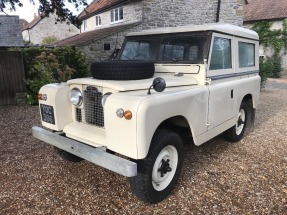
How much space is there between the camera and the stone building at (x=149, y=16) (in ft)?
39.2

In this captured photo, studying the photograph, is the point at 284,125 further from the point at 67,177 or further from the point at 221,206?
the point at 67,177

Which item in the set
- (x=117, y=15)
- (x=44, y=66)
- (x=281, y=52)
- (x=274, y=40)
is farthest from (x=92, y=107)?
(x=281, y=52)

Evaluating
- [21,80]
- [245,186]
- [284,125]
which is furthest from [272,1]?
[245,186]

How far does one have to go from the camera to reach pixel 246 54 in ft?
16.6

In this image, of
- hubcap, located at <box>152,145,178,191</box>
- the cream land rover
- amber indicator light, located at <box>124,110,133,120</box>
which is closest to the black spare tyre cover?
the cream land rover

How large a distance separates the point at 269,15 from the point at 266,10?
3.84ft

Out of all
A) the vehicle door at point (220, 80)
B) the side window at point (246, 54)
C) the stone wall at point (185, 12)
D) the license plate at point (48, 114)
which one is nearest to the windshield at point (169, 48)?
the vehicle door at point (220, 80)

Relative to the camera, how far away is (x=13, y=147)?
194 inches

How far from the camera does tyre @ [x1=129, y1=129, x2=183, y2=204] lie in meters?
2.82

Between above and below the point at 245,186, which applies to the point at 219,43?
above

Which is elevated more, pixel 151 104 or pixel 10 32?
pixel 10 32

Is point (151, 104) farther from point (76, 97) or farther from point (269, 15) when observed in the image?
point (269, 15)

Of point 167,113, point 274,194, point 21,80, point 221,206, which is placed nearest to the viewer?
point 167,113

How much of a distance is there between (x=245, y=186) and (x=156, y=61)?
2.29m
